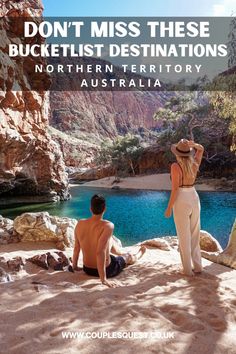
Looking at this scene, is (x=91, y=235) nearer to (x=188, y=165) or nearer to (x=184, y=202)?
(x=184, y=202)

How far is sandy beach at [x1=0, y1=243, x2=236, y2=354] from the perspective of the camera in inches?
76.1

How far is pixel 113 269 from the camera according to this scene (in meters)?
3.84

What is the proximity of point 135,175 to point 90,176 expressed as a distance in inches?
247

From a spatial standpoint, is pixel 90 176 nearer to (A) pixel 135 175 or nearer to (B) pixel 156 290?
(A) pixel 135 175

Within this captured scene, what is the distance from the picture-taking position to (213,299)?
2.97 metres

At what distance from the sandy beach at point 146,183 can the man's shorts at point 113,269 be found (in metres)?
23.5

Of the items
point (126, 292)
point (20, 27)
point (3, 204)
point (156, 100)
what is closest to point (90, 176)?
point (3, 204)

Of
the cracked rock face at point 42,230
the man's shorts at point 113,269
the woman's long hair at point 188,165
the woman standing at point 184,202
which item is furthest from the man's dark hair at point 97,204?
the cracked rock face at point 42,230

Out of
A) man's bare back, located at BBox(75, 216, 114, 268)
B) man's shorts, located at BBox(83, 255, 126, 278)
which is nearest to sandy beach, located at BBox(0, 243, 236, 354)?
Answer: man's shorts, located at BBox(83, 255, 126, 278)

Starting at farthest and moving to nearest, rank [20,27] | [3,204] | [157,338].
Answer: [3,204] < [20,27] < [157,338]

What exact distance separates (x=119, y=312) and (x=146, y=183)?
2907 centimetres

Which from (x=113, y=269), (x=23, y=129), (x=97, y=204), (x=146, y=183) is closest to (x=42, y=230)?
(x=113, y=269)

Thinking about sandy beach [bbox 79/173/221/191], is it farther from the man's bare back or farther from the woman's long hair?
the man's bare back

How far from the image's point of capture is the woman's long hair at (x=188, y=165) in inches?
148
